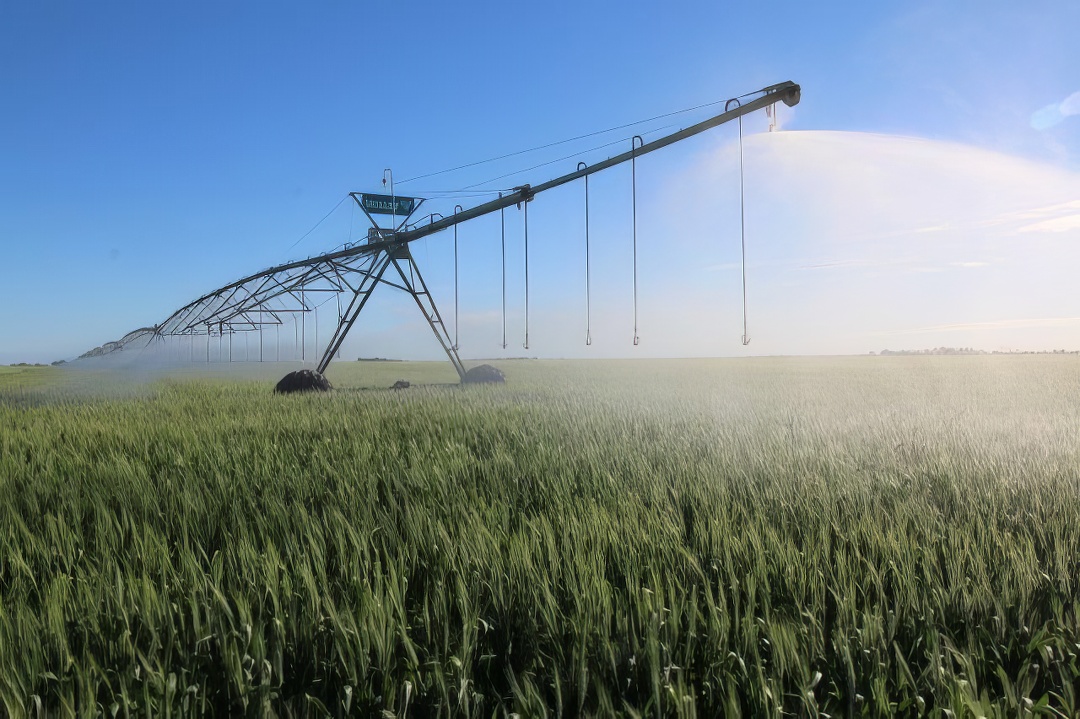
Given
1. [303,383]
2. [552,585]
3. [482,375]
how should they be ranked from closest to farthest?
1. [552,585]
2. [303,383]
3. [482,375]

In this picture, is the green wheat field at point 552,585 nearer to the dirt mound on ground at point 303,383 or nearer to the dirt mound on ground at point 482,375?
the dirt mound on ground at point 303,383

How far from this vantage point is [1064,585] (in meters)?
2.40

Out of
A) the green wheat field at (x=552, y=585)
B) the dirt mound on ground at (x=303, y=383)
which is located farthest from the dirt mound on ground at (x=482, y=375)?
the green wheat field at (x=552, y=585)

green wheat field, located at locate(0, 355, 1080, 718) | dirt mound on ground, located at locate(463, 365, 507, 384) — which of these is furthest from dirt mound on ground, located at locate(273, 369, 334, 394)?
green wheat field, located at locate(0, 355, 1080, 718)

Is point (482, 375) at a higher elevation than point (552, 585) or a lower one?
higher

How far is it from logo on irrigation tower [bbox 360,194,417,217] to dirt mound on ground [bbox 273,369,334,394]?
4749mm

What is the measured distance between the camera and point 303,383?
15.4 meters

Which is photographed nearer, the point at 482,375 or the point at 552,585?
the point at 552,585

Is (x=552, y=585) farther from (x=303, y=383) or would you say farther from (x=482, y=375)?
(x=482, y=375)

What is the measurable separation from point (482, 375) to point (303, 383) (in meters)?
5.41

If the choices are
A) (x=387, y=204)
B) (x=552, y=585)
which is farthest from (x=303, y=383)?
(x=552, y=585)

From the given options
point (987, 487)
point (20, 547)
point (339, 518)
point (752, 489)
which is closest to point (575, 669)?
point (339, 518)

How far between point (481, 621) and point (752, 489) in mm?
2327

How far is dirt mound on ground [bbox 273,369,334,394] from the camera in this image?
15228 millimetres
